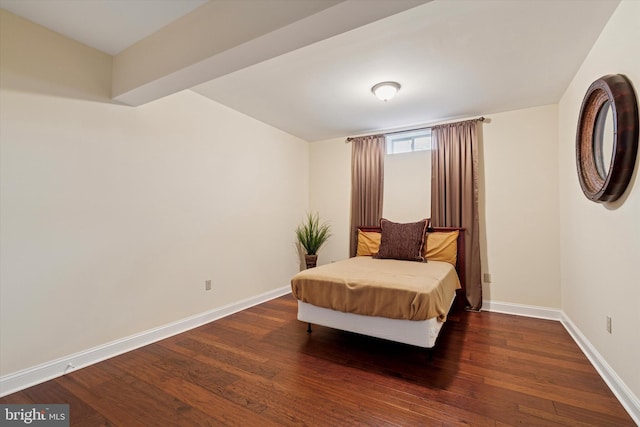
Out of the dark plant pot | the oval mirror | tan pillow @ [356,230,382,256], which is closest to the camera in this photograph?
the oval mirror

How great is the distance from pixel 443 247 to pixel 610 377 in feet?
6.14

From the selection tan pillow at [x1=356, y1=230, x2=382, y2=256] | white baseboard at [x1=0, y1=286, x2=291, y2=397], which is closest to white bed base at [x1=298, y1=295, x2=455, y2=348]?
white baseboard at [x1=0, y1=286, x2=291, y2=397]

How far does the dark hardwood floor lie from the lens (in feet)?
5.22

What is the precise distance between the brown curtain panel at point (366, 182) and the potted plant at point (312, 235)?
1.72 ft

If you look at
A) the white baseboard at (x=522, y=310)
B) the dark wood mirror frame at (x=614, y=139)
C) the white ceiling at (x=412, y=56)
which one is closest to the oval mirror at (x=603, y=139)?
the dark wood mirror frame at (x=614, y=139)

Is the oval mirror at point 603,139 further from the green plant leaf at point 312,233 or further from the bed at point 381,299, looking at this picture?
the green plant leaf at point 312,233

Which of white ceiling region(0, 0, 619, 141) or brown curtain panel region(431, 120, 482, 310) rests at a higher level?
white ceiling region(0, 0, 619, 141)

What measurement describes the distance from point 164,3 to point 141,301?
2397 mm

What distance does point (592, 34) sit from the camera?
2.03 metres

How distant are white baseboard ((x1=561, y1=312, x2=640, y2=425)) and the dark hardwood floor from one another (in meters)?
0.05

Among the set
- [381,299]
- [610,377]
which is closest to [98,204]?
[381,299]

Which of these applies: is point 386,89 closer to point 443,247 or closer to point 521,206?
point 443,247

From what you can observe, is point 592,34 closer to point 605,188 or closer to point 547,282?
point 605,188

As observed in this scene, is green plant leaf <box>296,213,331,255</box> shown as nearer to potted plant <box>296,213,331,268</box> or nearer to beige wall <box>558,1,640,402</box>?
→ potted plant <box>296,213,331,268</box>
